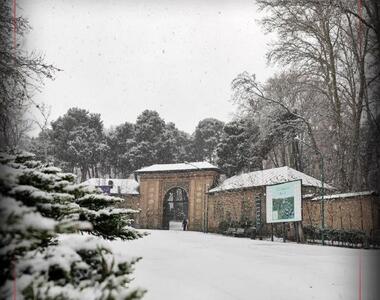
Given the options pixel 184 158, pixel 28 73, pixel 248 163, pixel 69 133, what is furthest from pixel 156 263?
pixel 184 158

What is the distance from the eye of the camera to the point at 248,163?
3809cm

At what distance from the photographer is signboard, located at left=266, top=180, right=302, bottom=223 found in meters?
19.6

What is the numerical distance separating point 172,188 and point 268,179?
1284cm

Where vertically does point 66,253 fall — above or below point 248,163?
below

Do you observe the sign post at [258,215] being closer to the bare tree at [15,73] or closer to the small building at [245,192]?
the small building at [245,192]

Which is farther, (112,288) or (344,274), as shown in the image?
(344,274)

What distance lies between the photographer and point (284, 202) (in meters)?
20.8

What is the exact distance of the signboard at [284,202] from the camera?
1962cm

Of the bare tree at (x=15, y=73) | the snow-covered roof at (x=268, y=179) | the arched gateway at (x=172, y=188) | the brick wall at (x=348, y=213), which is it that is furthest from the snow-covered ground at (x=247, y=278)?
the arched gateway at (x=172, y=188)

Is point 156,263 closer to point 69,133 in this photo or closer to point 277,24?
point 277,24

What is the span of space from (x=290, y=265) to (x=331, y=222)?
1376 cm

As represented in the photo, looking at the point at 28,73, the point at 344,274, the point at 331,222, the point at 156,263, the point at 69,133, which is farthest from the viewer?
the point at 69,133

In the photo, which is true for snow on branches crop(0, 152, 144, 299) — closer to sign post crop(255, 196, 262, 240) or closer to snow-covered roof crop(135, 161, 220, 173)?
sign post crop(255, 196, 262, 240)

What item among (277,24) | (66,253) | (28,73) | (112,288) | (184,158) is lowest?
(112,288)
